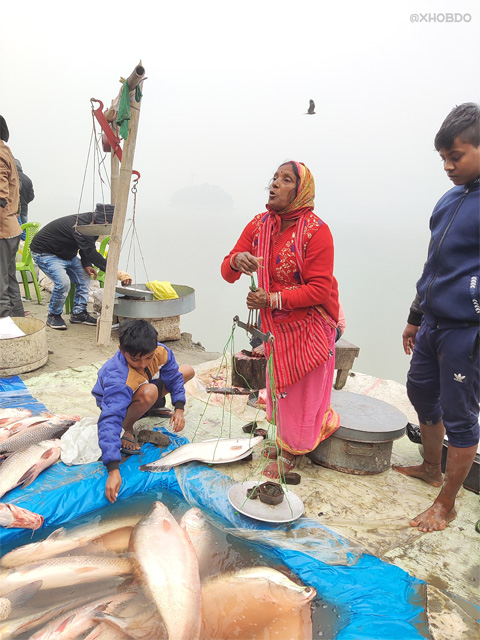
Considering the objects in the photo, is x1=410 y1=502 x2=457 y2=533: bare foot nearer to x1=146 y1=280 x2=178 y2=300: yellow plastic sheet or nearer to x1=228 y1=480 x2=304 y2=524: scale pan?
x1=228 y1=480 x2=304 y2=524: scale pan

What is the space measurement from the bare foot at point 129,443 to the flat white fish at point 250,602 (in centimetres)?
118

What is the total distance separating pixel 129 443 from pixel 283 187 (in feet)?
6.32

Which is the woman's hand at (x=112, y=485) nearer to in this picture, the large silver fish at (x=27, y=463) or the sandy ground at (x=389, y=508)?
the large silver fish at (x=27, y=463)

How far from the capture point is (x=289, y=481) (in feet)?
9.12

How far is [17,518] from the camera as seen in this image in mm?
2199

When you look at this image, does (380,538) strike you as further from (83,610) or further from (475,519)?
(83,610)

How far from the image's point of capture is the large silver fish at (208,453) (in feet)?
9.11

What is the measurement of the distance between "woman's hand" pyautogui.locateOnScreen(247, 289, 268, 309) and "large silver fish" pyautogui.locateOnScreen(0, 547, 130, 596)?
4.80ft

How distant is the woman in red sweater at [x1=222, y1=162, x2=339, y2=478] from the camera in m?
2.53

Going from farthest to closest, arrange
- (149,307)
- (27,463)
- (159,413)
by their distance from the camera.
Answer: (149,307), (159,413), (27,463)

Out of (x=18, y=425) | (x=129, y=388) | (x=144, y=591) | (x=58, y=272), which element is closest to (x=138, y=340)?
(x=129, y=388)

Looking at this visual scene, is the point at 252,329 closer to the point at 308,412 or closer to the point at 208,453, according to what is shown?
the point at 308,412

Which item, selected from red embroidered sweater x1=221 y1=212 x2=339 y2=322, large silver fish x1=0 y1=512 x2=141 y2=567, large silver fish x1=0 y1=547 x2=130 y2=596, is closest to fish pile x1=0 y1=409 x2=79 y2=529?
large silver fish x1=0 y1=512 x2=141 y2=567

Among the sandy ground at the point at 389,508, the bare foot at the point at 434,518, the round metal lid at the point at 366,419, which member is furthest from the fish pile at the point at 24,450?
the bare foot at the point at 434,518
